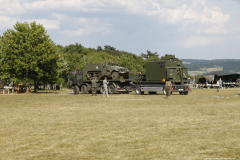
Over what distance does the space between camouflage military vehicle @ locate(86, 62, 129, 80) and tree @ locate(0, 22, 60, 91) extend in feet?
28.0

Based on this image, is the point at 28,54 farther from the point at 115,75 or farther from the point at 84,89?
the point at 115,75

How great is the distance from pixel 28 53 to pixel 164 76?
66.1 feet

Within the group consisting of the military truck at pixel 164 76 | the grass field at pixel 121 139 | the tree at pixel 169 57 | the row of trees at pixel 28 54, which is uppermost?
the tree at pixel 169 57

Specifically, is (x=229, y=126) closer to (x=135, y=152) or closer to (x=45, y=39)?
(x=135, y=152)

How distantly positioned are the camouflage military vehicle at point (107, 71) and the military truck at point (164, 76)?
3284 mm

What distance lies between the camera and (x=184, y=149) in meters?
6.52

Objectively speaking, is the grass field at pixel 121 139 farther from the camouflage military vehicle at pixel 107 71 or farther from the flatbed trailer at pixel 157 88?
the camouflage military vehicle at pixel 107 71

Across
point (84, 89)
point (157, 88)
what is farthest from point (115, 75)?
point (157, 88)

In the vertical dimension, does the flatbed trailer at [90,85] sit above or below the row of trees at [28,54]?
below

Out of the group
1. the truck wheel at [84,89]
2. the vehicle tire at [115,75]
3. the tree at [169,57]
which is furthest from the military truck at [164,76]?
the tree at [169,57]

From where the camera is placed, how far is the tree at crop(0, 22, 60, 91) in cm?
4131

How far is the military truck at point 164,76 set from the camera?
102ft

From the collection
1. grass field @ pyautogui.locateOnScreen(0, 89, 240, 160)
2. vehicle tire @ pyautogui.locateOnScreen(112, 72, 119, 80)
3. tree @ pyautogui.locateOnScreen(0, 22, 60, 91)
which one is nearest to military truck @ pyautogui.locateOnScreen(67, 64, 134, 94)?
vehicle tire @ pyautogui.locateOnScreen(112, 72, 119, 80)

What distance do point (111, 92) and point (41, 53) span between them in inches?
543
